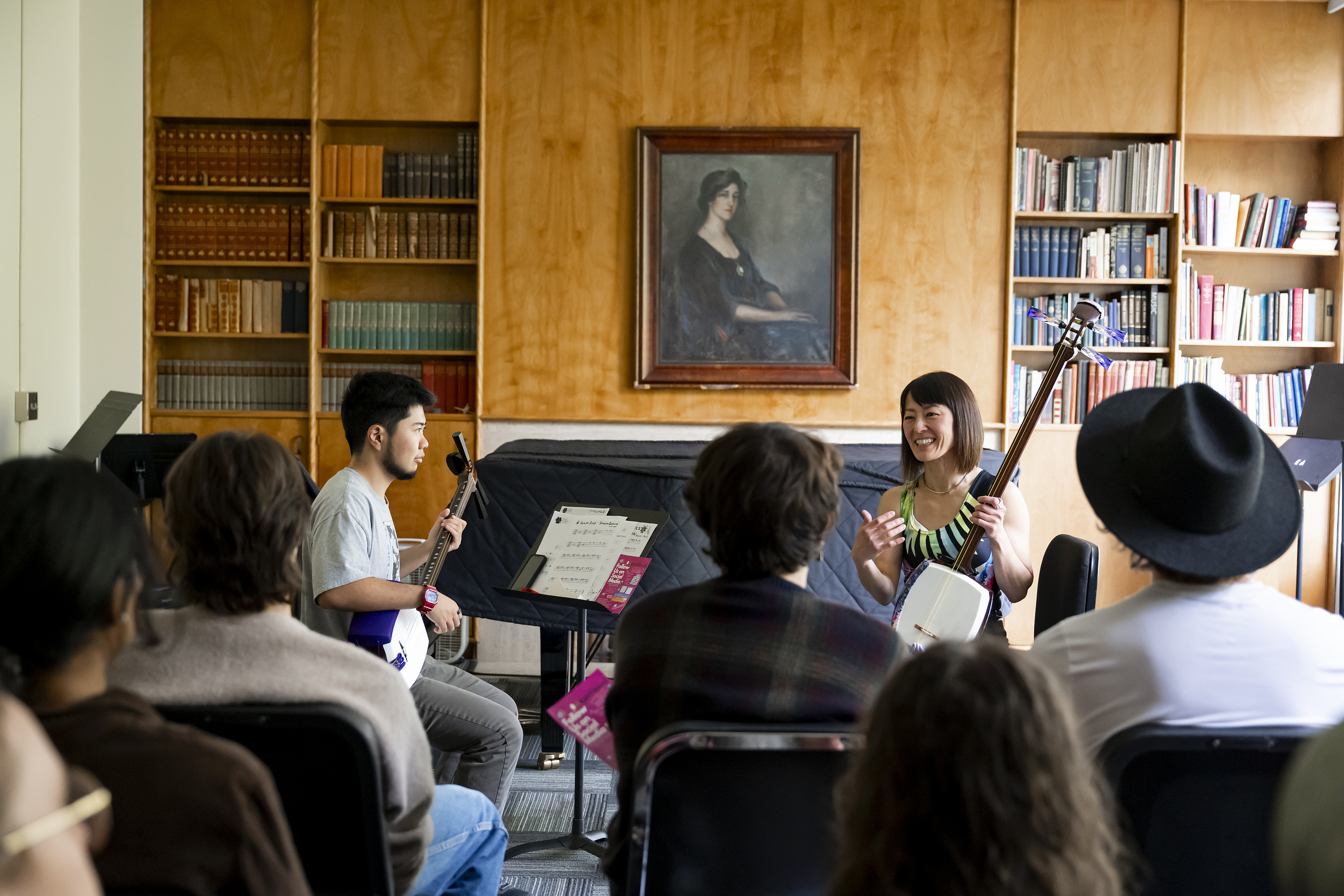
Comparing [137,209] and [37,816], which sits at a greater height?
[137,209]

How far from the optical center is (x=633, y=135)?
4.36 metres

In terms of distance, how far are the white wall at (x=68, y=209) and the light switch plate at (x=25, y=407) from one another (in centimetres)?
3

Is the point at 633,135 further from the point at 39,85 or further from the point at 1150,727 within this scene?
the point at 1150,727

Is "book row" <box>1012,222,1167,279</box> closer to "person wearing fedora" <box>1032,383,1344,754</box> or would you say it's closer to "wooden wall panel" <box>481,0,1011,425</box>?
"wooden wall panel" <box>481,0,1011,425</box>

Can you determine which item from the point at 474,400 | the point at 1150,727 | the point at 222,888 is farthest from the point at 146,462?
the point at 1150,727

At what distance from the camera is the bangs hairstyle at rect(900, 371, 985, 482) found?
97.5 inches

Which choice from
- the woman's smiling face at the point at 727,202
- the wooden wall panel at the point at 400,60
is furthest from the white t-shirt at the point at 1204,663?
the wooden wall panel at the point at 400,60

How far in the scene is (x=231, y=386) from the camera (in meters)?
4.54

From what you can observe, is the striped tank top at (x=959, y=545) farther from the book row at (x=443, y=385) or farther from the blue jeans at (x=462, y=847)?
the book row at (x=443, y=385)

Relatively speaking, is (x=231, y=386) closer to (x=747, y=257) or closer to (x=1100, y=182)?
(x=747, y=257)

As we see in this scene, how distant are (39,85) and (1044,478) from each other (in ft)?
14.5

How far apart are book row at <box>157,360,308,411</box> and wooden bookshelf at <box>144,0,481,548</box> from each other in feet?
0.23

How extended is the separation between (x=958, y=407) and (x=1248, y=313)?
2790 millimetres

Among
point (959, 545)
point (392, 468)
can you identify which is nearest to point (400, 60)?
point (392, 468)
